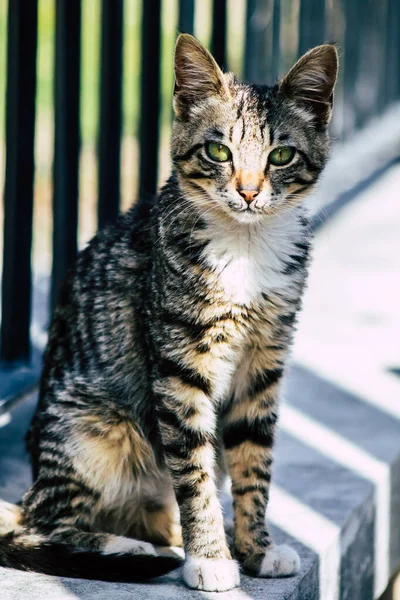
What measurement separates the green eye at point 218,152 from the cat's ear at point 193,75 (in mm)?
155

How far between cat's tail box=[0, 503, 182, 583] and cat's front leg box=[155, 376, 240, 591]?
0.09 metres

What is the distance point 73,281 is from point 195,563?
2.96 feet

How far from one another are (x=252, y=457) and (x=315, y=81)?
0.96 m

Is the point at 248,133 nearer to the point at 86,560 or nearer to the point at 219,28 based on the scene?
the point at 86,560

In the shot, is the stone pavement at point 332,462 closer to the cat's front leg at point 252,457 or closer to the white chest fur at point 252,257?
the cat's front leg at point 252,457

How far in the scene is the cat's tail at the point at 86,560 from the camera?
2422 mm

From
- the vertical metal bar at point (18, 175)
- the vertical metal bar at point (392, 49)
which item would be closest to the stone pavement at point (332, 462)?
the vertical metal bar at point (18, 175)

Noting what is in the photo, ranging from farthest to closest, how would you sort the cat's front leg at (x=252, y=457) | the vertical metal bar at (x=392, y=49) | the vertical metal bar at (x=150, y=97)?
the vertical metal bar at (x=392, y=49) → the vertical metal bar at (x=150, y=97) → the cat's front leg at (x=252, y=457)

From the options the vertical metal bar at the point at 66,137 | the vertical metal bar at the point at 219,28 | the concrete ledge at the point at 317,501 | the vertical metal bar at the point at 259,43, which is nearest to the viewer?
the concrete ledge at the point at 317,501

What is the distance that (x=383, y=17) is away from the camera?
24.6 feet

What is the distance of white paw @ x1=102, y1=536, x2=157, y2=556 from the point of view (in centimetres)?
255

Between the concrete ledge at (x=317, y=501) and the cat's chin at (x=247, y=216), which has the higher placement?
the cat's chin at (x=247, y=216)

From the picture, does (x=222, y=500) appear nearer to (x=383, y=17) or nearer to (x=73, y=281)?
(x=73, y=281)

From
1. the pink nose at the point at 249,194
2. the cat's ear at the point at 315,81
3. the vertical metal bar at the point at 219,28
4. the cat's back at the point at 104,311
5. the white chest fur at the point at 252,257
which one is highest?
the vertical metal bar at the point at 219,28
